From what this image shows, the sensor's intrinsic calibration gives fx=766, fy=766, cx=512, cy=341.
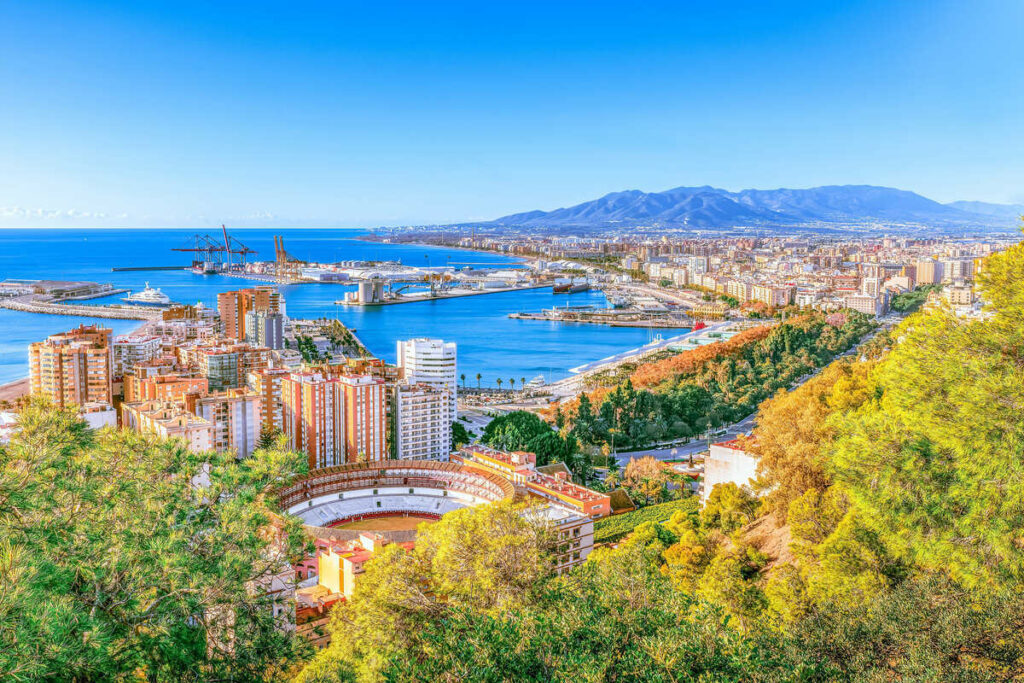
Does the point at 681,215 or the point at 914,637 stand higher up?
the point at 681,215

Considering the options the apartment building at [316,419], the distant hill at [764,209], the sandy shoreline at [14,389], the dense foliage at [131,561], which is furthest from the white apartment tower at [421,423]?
the distant hill at [764,209]

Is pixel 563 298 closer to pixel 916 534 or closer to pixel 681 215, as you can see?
pixel 916 534

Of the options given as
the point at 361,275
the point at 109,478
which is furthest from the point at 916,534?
the point at 361,275

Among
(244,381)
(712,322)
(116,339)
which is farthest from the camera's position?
(712,322)

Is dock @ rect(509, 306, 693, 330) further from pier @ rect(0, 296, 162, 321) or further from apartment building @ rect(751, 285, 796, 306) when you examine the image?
pier @ rect(0, 296, 162, 321)

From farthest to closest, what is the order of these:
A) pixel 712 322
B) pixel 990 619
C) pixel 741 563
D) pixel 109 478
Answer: pixel 712 322, pixel 741 563, pixel 109 478, pixel 990 619

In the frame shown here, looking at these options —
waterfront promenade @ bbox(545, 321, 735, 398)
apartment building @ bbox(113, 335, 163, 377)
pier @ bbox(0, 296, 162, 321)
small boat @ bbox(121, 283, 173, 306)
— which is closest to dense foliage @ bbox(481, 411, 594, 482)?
waterfront promenade @ bbox(545, 321, 735, 398)
